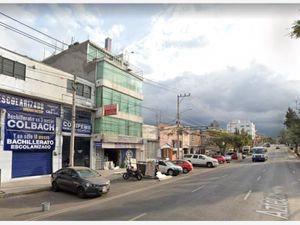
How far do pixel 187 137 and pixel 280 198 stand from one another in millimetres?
43009

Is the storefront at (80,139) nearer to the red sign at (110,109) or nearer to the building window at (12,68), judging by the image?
the red sign at (110,109)

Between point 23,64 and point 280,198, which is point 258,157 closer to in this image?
point 280,198

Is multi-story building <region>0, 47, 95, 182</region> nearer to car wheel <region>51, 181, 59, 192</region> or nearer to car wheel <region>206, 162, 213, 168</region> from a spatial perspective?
car wheel <region>51, 181, 59, 192</region>

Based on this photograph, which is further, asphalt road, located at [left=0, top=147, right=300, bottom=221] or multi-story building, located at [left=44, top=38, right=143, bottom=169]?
multi-story building, located at [left=44, top=38, right=143, bottom=169]

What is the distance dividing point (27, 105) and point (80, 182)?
954cm

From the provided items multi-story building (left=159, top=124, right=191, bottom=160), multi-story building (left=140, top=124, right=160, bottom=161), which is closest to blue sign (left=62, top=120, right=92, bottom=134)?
multi-story building (left=140, top=124, right=160, bottom=161)

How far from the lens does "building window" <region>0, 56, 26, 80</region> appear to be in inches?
789

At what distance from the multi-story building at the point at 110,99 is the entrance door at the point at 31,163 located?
616 cm

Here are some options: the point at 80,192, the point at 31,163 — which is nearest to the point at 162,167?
the point at 31,163

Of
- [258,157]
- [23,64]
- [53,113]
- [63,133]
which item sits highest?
[23,64]

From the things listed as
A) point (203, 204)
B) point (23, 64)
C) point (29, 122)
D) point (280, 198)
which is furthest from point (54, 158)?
point (280, 198)

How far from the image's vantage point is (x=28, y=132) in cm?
2203

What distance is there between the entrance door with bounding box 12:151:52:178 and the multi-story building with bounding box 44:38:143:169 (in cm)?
616

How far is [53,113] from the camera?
24.4 meters
